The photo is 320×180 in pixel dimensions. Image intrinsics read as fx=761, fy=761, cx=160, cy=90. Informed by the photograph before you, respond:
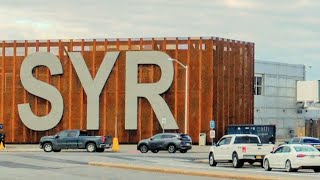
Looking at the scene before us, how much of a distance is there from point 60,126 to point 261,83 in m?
33.7

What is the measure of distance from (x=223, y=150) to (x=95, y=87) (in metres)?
38.4

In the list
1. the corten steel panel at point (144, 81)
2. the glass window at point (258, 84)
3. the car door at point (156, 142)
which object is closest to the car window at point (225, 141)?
the car door at point (156, 142)

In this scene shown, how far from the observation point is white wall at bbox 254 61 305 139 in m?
99.4

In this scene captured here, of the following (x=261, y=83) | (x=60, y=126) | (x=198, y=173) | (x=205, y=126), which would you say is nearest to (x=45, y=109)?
(x=60, y=126)

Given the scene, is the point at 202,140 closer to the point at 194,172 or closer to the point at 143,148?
the point at 143,148

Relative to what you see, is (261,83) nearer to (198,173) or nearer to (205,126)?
(205,126)

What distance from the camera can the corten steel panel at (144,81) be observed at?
2918 inches

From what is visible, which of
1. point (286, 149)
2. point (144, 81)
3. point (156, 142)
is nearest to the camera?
point (286, 149)

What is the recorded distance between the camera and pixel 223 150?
128 ft

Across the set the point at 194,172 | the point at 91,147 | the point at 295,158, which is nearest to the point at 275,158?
the point at 295,158

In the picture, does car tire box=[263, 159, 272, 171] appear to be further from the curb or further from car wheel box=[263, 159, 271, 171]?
the curb

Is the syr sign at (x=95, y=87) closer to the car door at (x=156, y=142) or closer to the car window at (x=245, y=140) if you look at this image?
the car door at (x=156, y=142)

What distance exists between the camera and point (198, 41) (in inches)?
2928

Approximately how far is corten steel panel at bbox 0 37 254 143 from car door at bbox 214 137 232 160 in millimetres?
33980
